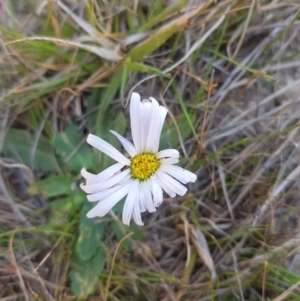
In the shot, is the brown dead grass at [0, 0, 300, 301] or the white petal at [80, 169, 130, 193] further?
the brown dead grass at [0, 0, 300, 301]

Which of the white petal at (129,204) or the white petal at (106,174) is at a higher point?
the white petal at (106,174)

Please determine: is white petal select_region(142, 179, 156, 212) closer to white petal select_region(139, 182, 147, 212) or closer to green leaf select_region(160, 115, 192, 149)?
white petal select_region(139, 182, 147, 212)

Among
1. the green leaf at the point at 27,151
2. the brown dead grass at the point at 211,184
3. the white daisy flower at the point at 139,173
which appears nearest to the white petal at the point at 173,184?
the white daisy flower at the point at 139,173

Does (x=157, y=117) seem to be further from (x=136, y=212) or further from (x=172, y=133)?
(x=172, y=133)

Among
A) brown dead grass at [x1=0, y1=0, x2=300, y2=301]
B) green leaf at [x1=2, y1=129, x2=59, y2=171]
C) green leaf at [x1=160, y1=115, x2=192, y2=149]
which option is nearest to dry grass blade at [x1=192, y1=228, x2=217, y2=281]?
brown dead grass at [x1=0, y1=0, x2=300, y2=301]

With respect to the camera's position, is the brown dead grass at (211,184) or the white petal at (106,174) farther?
the brown dead grass at (211,184)

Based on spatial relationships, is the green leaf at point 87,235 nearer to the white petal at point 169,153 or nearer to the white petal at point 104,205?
the white petal at point 104,205
